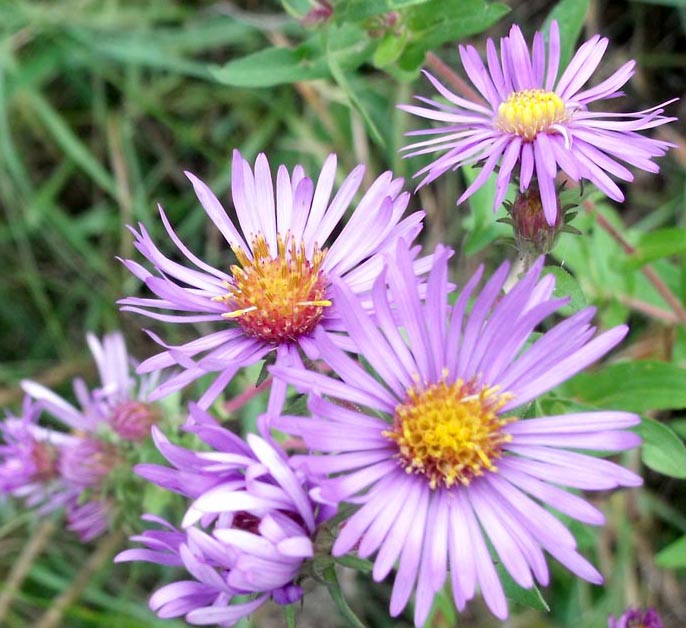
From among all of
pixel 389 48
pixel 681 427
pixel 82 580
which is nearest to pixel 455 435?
pixel 389 48

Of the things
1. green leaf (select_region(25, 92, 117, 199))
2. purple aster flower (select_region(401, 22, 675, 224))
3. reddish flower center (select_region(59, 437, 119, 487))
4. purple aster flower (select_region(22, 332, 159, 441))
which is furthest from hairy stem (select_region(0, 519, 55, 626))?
purple aster flower (select_region(401, 22, 675, 224))

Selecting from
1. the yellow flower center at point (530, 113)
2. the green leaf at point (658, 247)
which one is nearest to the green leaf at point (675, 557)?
the green leaf at point (658, 247)

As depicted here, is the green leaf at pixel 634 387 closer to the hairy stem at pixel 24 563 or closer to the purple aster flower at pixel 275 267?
the purple aster flower at pixel 275 267

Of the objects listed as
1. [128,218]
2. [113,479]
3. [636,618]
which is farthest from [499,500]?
[128,218]

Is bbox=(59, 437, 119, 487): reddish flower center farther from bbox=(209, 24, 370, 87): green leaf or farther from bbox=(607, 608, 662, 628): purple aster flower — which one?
bbox=(607, 608, 662, 628): purple aster flower

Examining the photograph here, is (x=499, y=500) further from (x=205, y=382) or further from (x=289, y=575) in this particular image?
(x=205, y=382)

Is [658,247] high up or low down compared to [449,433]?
up

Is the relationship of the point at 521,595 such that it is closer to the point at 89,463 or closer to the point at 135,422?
the point at 135,422
